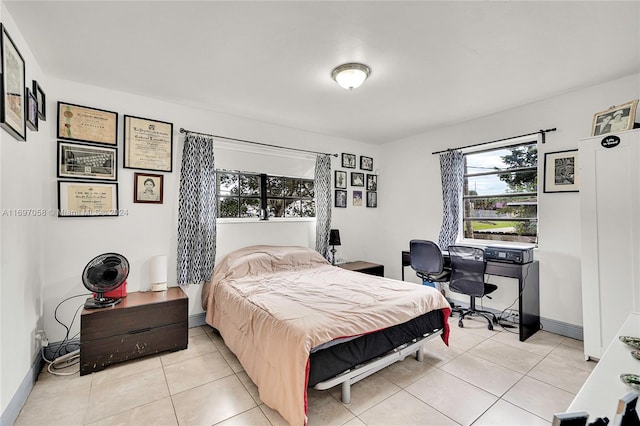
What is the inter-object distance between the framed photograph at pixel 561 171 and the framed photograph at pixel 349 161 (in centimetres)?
258

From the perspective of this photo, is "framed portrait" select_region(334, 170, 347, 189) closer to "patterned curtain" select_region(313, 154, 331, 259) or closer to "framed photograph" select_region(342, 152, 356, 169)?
"framed photograph" select_region(342, 152, 356, 169)

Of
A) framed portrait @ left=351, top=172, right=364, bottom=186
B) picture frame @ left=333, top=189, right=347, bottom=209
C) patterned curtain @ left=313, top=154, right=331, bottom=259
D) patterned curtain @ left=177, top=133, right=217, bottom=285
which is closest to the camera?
patterned curtain @ left=177, top=133, right=217, bottom=285

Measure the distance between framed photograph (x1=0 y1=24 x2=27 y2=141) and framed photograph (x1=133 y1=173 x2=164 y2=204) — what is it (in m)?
1.09

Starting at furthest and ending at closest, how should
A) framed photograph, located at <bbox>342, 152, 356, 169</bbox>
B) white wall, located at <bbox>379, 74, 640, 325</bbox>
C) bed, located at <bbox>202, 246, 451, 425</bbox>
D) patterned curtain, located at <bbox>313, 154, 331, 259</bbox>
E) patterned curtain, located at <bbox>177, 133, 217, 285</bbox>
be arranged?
framed photograph, located at <bbox>342, 152, 356, 169</bbox>
patterned curtain, located at <bbox>313, 154, 331, 259</bbox>
patterned curtain, located at <bbox>177, 133, 217, 285</bbox>
white wall, located at <bbox>379, 74, 640, 325</bbox>
bed, located at <bbox>202, 246, 451, 425</bbox>

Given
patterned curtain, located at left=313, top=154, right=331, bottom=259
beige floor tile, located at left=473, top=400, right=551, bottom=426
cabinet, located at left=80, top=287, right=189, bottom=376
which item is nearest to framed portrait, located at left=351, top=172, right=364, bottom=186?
patterned curtain, located at left=313, top=154, right=331, bottom=259

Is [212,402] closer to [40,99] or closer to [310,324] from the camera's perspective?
[310,324]

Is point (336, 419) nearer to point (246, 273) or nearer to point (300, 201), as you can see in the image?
point (246, 273)

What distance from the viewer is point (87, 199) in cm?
281

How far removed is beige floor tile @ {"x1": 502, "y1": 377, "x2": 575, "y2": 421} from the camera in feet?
6.42

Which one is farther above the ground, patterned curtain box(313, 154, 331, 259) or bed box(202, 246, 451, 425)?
patterned curtain box(313, 154, 331, 259)

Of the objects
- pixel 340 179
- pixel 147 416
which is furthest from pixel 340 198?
pixel 147 416

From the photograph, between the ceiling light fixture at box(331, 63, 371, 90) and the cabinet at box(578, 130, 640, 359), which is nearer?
the cabinet at box(578, 130, 640, 359)

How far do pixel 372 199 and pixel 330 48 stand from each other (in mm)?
3291

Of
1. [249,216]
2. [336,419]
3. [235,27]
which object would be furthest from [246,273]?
[235,27]
